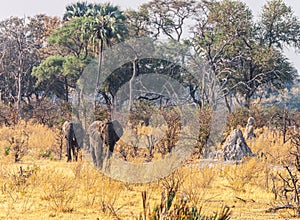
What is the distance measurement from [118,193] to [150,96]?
2800 centimetres

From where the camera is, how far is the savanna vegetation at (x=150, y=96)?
32.2 ft

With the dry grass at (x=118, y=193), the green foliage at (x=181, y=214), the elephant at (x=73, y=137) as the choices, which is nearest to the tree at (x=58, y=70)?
the elephant at (x=73, y=137)

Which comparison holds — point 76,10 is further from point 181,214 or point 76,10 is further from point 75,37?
point 181,214

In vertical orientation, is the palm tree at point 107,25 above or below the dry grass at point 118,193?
above

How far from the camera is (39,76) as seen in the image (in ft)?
117

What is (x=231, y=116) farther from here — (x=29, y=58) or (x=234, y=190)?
(x=29, y=58)

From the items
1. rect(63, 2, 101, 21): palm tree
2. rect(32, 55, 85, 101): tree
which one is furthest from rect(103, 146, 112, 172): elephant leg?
rect(63, 2, 101, 21): palm tree

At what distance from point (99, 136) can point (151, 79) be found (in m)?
25.1

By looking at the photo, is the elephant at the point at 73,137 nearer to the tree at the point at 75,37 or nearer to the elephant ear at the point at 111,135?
the elephant ear at the point at 111,135

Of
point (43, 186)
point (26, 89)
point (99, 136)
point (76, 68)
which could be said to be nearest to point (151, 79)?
point (76, 68)

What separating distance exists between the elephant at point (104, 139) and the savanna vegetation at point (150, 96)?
21.9 inches

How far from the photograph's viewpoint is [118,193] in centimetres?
908

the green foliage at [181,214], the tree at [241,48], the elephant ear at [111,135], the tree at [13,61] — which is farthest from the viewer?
the tree at [13,61]

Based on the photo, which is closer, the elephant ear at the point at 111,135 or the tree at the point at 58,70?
the elephant ear at the point at 111,135
